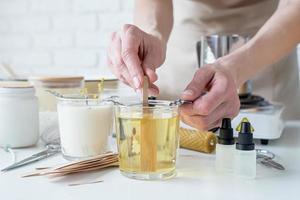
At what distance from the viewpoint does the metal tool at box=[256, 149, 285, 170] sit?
→ 0.58 meters

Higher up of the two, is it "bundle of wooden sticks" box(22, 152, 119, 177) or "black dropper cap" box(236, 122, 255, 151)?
"black dropper cap" box(236, 122, 255, 151)

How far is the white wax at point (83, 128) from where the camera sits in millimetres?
608

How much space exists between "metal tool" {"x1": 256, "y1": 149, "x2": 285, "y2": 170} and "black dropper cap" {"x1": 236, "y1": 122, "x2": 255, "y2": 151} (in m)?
0.07

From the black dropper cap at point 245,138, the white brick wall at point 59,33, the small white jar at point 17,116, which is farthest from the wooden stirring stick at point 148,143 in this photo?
the white brick wall at point 59,33

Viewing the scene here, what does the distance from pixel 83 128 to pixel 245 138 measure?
216 millimetres

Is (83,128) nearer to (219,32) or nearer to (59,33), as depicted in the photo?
(219,32)

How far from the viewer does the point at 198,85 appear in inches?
23.3

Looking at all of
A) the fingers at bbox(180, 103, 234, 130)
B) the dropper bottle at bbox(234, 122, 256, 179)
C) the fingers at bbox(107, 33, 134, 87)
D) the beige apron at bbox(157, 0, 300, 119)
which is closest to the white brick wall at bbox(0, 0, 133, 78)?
the beige apron at bbox(157, 0, 300, 119)

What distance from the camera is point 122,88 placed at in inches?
37.2

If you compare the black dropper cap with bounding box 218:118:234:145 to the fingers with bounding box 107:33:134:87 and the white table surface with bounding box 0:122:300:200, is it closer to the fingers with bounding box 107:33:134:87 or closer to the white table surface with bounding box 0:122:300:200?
the white table surface with bounding box 0:122:300:200

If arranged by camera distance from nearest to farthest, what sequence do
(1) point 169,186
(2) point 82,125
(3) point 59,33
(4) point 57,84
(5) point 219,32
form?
(1) point 169,186
(2) point 82,125
(4) point 57,84
(5) point 219,32
(3) point 59,33

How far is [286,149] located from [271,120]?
Result: 0.17 ft

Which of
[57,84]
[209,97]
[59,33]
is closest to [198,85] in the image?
[209,97]

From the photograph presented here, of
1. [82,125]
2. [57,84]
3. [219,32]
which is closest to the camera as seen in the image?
[82,125]
